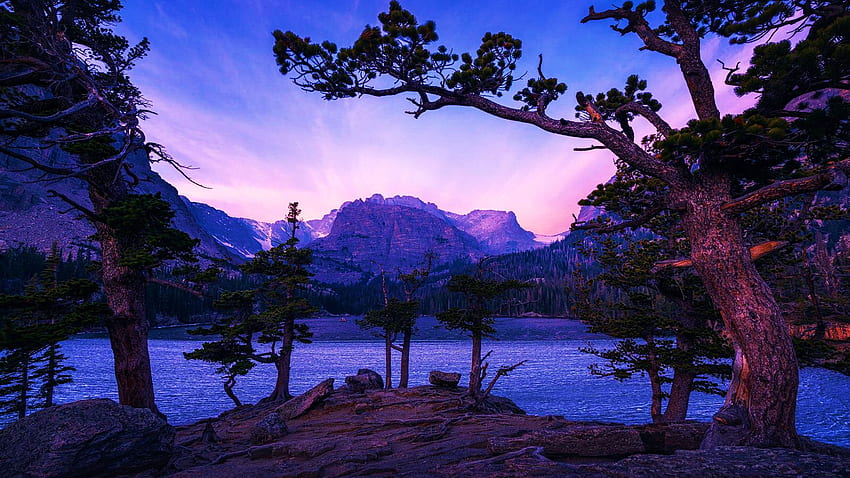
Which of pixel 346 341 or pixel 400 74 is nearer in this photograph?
pixel 400 74

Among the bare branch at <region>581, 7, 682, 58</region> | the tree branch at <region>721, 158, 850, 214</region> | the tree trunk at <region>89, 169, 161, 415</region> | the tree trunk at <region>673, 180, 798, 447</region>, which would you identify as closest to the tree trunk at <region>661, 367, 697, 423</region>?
the tree trunk at <region>673, 180, 798, 447</region>

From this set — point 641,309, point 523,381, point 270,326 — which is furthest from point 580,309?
point 523,381

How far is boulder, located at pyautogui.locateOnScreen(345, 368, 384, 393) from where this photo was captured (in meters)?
29.2

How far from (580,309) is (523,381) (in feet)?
104

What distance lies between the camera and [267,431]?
1650 centimetres

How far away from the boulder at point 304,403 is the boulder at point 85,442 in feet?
40.5

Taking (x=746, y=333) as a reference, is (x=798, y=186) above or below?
above

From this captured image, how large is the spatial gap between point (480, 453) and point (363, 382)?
838 inches

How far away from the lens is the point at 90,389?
42.7 meters

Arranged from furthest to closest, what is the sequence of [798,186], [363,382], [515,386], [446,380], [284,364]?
1. [515,386]
2. [363,382]
3. [284,364]
4. [446,380]
5. [798,186]

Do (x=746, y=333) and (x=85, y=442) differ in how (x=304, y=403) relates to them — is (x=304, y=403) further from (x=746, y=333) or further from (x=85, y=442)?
(x=746, y=333)

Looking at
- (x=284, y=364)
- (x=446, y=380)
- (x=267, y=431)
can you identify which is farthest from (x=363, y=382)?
(x=267, y=431)

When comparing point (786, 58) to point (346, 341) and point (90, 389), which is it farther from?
point (346, 341)

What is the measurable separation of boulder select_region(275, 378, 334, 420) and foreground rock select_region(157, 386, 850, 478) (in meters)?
1.67
